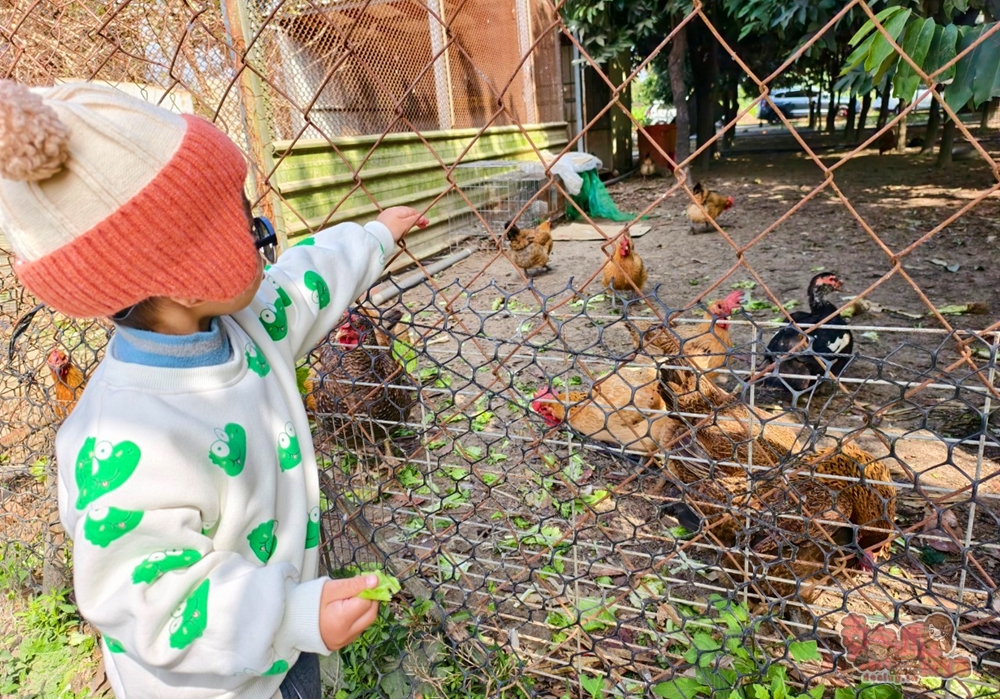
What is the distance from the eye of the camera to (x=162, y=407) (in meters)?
0.97

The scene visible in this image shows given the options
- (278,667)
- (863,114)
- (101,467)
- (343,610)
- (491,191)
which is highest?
(101,467)

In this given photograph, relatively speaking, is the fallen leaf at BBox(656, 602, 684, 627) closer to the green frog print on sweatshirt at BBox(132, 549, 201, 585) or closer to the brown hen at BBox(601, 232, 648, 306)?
the green frog print on sweatshirt at BBox(132, 549, 201, 585)

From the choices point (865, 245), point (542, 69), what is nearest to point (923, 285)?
point (865, 245)

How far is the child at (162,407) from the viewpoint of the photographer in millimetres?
852

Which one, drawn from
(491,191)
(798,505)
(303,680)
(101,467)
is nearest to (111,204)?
(101,467)

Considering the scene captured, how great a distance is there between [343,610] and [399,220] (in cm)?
89

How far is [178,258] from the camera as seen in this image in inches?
35.6

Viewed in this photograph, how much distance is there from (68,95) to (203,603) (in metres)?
0.74

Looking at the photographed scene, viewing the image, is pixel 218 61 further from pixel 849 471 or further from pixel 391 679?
pixel 849 471

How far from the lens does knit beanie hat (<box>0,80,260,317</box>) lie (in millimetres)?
837

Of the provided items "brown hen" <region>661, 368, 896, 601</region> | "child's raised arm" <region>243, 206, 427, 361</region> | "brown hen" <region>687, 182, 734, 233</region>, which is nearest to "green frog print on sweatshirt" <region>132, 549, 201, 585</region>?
"child's raised arm" <region>243, 206, 427, 361</region>

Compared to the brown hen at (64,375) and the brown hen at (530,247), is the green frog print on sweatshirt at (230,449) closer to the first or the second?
the brown hen at (64,375)

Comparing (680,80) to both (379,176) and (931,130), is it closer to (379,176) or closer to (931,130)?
(379,176)

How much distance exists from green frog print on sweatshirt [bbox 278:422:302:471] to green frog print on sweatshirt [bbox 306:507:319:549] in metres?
0.12
